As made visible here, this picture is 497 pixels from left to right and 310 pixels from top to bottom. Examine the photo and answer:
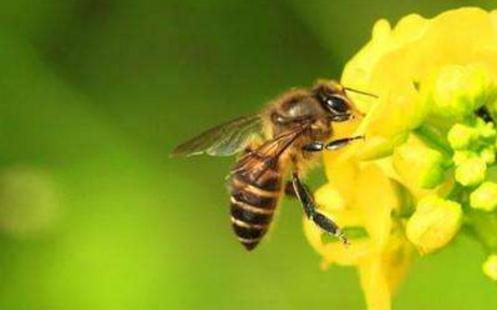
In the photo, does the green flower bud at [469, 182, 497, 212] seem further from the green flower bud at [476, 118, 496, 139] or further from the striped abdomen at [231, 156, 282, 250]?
the striped abdomen at [231, 156, 282, 250]

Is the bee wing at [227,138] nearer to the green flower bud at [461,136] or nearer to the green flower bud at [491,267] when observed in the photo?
the green flower bud at [461,136]

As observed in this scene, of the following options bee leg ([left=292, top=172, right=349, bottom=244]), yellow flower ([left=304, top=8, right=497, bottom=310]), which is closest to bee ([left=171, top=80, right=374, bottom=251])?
bee leg ([left=292, top=172, right=349, bottom=244])

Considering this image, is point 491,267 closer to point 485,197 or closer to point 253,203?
point 485,197

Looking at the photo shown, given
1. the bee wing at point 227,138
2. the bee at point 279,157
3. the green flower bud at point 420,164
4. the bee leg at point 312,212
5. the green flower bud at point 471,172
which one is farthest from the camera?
the bee wing at point 227,138

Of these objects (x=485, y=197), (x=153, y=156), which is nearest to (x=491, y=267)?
(x=485, y=197)

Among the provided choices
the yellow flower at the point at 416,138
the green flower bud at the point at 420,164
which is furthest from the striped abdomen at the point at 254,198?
the green flower bud at the point at 420,164
